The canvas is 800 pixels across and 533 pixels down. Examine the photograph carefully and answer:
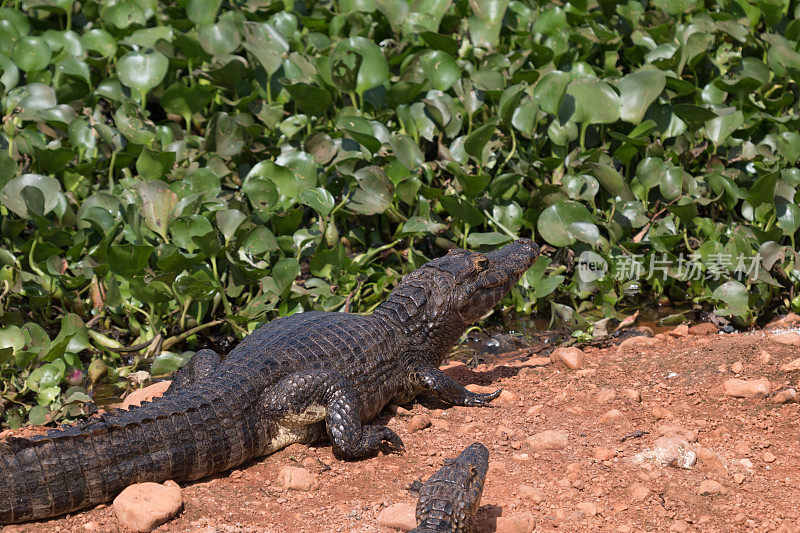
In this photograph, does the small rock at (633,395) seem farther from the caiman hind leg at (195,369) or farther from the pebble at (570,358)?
the caiman hind leg at (195,369)

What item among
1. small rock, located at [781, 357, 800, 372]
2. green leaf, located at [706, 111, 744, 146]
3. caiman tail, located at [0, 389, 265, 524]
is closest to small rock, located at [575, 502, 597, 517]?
caiman tail, located at [0, 389, 265, 524]

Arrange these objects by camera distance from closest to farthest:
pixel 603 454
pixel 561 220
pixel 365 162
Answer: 1. pixel 603 454
2. pixel 561 220
3. pixel 365 162

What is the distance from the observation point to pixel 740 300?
5.88 metres

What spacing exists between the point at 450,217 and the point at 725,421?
2939 mm

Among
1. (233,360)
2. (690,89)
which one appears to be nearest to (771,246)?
(690,89)

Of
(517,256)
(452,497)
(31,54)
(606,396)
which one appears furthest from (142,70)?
(452,497)

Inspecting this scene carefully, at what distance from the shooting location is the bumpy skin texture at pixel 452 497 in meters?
3.24

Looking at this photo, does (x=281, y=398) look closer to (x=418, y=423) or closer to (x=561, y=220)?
(x=418, y=423)

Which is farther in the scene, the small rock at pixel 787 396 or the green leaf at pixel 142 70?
the green leaf at pixel 142 70

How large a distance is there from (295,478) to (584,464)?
142 centimetres

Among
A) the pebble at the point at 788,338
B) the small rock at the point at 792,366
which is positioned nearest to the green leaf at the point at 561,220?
the pebble at the point at 788,338

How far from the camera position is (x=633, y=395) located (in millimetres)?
4719

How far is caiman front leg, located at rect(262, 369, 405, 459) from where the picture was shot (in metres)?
4.23

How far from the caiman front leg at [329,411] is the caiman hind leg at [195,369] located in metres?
0.64
